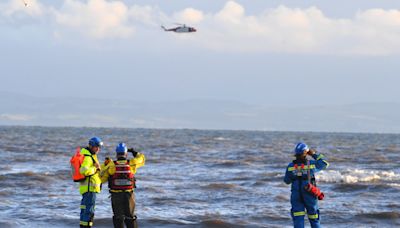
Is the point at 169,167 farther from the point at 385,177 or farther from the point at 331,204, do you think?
the point at 331,204

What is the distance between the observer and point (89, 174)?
534 inches

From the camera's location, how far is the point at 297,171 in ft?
42.5

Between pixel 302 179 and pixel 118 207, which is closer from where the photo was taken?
pixel 302 179

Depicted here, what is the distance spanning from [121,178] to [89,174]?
0.60 meters

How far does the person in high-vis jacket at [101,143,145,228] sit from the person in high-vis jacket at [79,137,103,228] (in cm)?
17

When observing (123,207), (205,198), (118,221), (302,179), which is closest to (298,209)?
(302,179)

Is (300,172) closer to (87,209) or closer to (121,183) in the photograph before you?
(121,183)

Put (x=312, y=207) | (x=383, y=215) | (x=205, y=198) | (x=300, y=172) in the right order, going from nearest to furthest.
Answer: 1. (x=300, y=172)
2. (x=312, y=207)
3. (x=383, y=215)
4. (x=205, y=198)

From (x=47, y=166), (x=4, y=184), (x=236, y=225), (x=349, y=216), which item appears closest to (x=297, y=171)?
(x=236, y=225)

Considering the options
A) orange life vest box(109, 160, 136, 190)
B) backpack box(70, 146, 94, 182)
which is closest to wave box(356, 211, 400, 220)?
orange life vest box(109, 160, 136, 190)

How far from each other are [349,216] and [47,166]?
809 inches

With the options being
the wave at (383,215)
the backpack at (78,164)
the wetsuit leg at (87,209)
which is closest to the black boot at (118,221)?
the wetsuit leg at (87,209)

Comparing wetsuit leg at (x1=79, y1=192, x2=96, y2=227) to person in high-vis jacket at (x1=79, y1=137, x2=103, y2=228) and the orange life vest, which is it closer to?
person in high-vis jacket at (x1=79, y1=137, x2=103, y2=228)

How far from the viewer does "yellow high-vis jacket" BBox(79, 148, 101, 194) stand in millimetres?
13562
